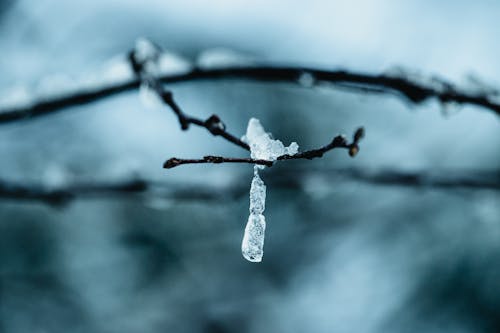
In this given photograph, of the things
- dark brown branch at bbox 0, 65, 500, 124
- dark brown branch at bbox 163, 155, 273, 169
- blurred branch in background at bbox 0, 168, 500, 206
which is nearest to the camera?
dark brown branch at bbox 163, 155, 273, 169

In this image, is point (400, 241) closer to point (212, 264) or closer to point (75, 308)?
point (212, 264)

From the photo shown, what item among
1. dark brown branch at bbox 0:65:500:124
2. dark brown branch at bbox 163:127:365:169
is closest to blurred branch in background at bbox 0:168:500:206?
dark brown branch at bbox 0:65:500:124

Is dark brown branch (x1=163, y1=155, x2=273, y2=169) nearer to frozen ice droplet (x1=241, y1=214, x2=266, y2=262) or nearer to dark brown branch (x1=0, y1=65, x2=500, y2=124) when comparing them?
frozen ice droplet (x1=241, y1=214, x2=266, y2=262)

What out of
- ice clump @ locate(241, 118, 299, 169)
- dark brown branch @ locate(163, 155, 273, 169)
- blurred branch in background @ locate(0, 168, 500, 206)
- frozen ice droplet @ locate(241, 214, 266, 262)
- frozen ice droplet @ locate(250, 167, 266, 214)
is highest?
blurred branch in background @ locate(0, 168, 500, 206)

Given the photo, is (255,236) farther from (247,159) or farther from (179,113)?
(179,113)

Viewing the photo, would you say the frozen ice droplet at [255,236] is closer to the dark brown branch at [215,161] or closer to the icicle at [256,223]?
the icicle at [256,223]

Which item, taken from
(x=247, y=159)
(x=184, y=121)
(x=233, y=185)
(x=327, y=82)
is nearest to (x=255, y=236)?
(x=247, y=159)
